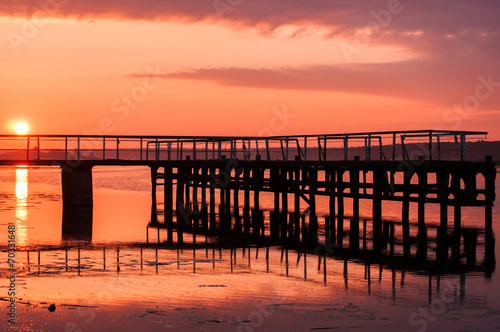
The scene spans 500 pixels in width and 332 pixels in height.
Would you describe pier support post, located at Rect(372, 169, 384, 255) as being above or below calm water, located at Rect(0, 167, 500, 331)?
above

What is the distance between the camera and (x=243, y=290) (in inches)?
535

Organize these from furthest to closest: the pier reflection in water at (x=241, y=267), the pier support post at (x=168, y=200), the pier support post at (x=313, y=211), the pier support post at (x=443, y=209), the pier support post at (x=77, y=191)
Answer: the pier support post at (x=77, y=191) < the pier support post at (x=168, y=200) < the pier support post at (x=313, y=211) < the pier support post at (x=443, y=209) < the pier reflection in water at (x=241, y=267)

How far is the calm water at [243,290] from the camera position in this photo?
11336 mm

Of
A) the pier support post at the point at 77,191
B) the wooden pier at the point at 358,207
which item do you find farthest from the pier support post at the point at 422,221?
the pier support post at the point at 77,191

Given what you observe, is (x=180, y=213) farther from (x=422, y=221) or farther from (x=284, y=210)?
(x=422, y=221)

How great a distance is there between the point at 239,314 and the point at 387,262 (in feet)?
23.8

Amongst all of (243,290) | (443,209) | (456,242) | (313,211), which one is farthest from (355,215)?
(243,290)

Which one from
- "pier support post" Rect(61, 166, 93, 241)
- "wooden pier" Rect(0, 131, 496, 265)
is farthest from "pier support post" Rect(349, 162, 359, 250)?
"pier support post" Rect(61, 166, 93, 241)

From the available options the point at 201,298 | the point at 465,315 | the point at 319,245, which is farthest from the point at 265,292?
the point at 319,245

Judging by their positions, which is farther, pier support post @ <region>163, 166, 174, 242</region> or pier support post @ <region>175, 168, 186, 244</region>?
pier support post @ <region>163, 166, 174, 242</region>

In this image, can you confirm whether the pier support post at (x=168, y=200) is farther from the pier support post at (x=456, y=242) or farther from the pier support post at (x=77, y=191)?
the pier support post at (x=456, y=242)

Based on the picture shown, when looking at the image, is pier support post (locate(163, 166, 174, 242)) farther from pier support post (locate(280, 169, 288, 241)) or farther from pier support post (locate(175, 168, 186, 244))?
pier support post (locate(280, 169, 288, 241))

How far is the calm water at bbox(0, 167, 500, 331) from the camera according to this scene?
11336 mm

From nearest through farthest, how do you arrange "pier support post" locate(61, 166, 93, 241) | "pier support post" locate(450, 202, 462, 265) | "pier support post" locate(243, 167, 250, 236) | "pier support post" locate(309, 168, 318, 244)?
"pier support post" locate(450, 202, 462, 265)
"pier support post" locate(309, 168, 318, 244)
"pier support post" locate(243, 167, 250, 236)
"pier support post" locate(61, 166, 93, 241)
